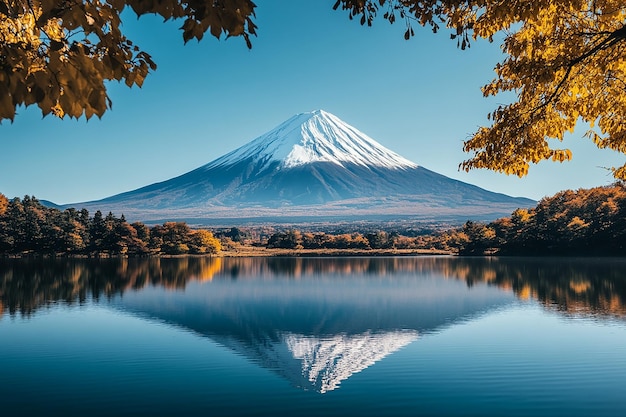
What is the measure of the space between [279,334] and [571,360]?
855 cm

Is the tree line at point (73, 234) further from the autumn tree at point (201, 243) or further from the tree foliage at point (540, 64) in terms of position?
the tree foliage at point (540, 64)

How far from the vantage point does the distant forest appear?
5422 cm

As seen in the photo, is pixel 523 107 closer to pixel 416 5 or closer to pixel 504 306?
pixel 416 5

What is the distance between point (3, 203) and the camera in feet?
219

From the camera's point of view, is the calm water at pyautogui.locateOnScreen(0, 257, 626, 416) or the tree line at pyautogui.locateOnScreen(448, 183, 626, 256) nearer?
the calm water at pyautogui.locateOnScreen(0, 257, 626, 416)

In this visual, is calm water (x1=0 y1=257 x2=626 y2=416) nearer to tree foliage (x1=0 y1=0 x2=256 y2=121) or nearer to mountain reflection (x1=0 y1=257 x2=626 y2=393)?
mountain reflection (x1=0 y1=257 x2=626 y2=393)

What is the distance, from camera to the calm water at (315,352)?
9258 millimetres

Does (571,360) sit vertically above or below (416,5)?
below

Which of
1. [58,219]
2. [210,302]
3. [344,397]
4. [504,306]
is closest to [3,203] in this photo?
[58,219]

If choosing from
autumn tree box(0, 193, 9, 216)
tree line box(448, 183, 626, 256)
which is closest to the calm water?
tree line box(448, 183, 626, 256)

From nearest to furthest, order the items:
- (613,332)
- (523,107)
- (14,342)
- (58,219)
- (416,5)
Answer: (416,5)
(523,107)
(14,342)
(613,332)
(58,219)

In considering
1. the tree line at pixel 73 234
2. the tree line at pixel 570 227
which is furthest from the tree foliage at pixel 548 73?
the tree line at pixel 73 234

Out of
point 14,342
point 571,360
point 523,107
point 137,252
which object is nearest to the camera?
point 523,107

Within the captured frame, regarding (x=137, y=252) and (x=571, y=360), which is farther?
(x=137, y=252)
